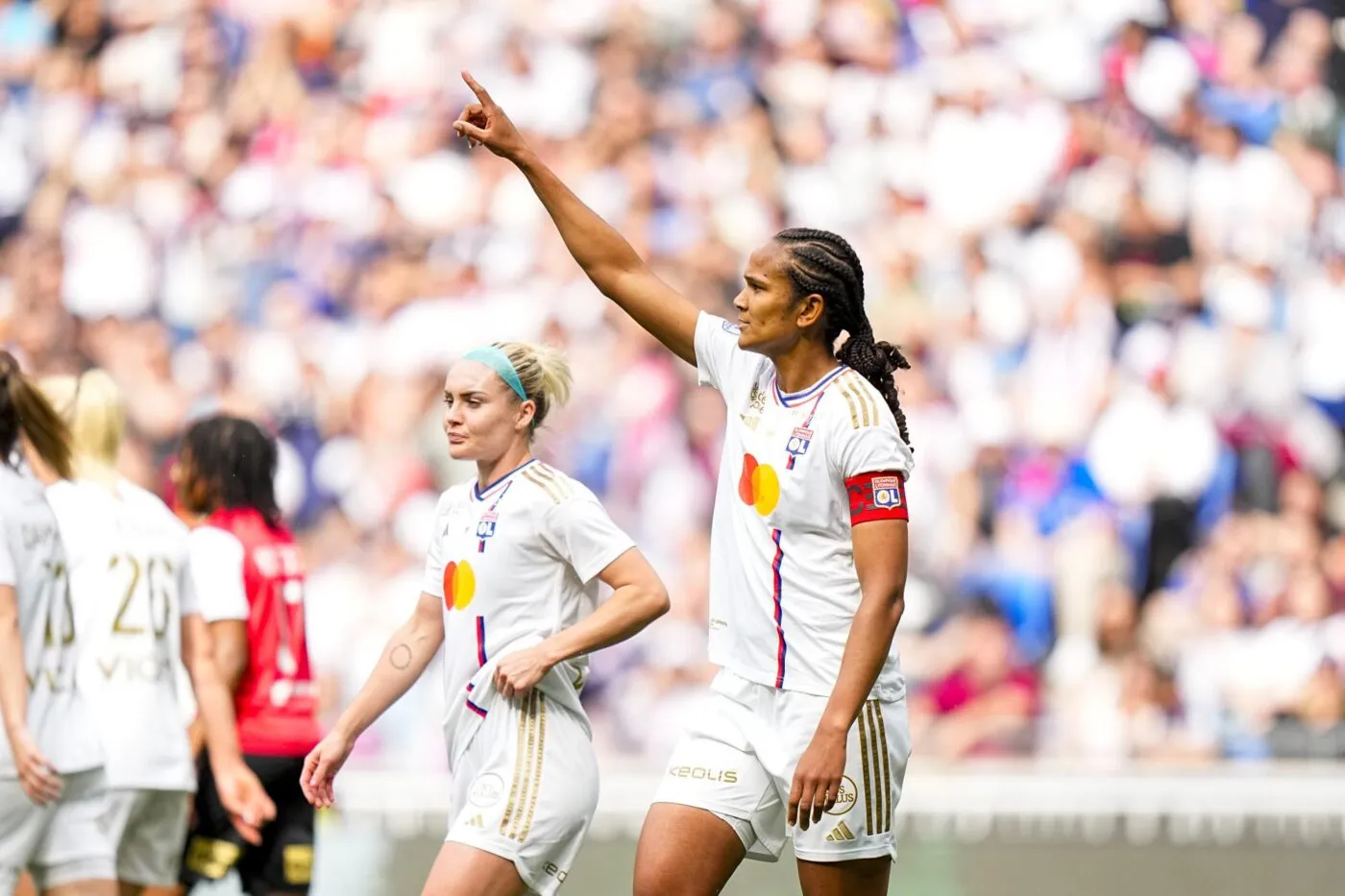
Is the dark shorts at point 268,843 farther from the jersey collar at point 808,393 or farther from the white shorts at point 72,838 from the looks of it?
the jersey collar at point 808,393

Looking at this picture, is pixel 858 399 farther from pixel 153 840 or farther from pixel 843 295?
pixel 153 840

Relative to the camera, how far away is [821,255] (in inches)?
192

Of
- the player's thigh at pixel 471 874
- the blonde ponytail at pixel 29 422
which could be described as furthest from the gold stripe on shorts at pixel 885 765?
the blonde ponytail at pixel 29 422

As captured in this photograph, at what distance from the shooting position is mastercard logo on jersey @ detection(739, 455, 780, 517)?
481cm

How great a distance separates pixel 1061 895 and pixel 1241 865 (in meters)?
0.83

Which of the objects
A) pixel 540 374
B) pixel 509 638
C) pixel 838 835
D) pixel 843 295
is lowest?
pixel 838 835

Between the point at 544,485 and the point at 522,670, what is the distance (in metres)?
0.58

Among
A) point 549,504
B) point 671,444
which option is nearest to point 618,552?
point 549,504

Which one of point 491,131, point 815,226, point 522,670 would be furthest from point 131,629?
point 815,226

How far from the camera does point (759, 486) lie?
191 inches

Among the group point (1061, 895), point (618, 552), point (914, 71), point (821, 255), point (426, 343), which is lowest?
point (1061, 895)

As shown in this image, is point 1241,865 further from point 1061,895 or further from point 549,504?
point 549,504

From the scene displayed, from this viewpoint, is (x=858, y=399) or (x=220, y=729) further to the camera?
(x=220, y=729)

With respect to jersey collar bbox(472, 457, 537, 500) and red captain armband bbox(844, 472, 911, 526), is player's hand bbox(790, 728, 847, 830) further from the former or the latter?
jersey collar bbox(472, 457, 537, 500)
